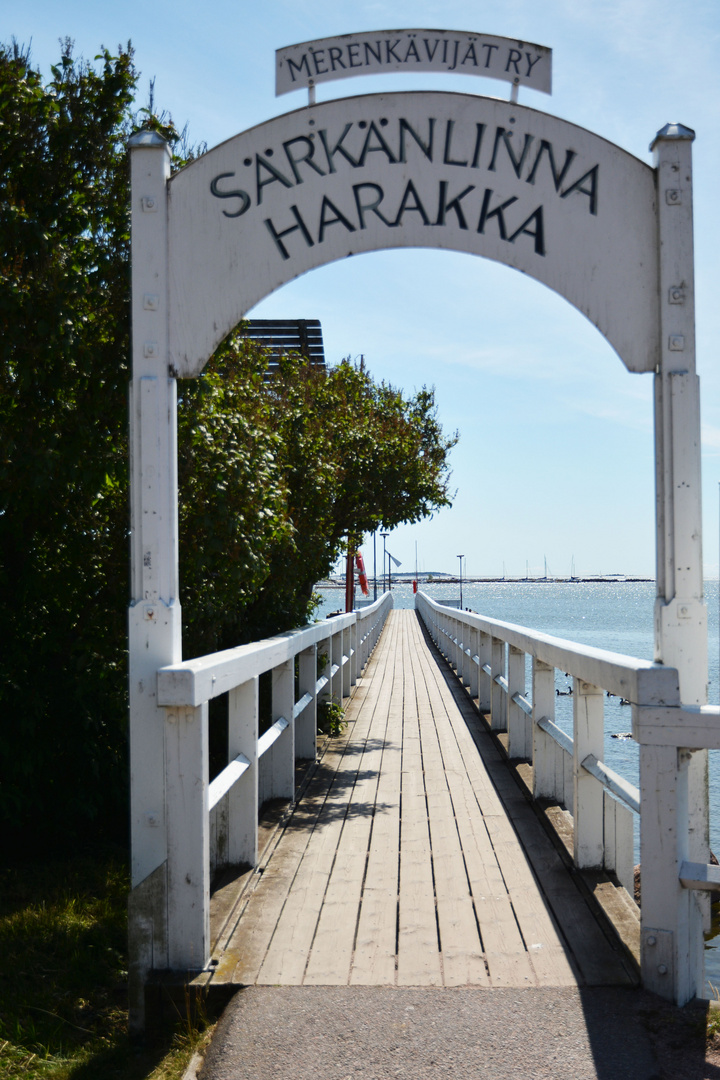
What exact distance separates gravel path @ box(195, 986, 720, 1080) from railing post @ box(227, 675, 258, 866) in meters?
1.07

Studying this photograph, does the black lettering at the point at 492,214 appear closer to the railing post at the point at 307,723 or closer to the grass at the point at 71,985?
the grass at the point at 71,985

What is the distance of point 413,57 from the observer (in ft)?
11.3

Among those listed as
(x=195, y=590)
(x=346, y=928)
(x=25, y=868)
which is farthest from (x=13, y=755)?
(x=346, y=928)

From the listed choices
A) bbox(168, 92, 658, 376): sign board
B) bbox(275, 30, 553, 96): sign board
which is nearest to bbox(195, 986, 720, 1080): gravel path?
bbox(168, 92, 658, 376): sign board

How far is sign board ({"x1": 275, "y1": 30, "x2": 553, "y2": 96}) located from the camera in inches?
135

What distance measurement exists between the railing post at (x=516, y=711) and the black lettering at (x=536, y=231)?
3.37 metres

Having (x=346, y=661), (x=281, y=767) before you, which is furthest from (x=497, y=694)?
(x=281, y=767)

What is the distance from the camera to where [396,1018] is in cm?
273

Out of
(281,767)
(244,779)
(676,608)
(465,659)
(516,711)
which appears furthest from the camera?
(465,659)

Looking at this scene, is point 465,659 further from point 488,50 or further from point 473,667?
point 488,50

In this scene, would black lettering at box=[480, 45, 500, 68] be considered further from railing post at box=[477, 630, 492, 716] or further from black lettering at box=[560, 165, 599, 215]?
railing post at box=[477, 630, 492, 716]

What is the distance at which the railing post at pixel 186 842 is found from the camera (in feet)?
9.91

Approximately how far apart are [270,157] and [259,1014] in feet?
9.37

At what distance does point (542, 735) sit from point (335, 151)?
319 cm
